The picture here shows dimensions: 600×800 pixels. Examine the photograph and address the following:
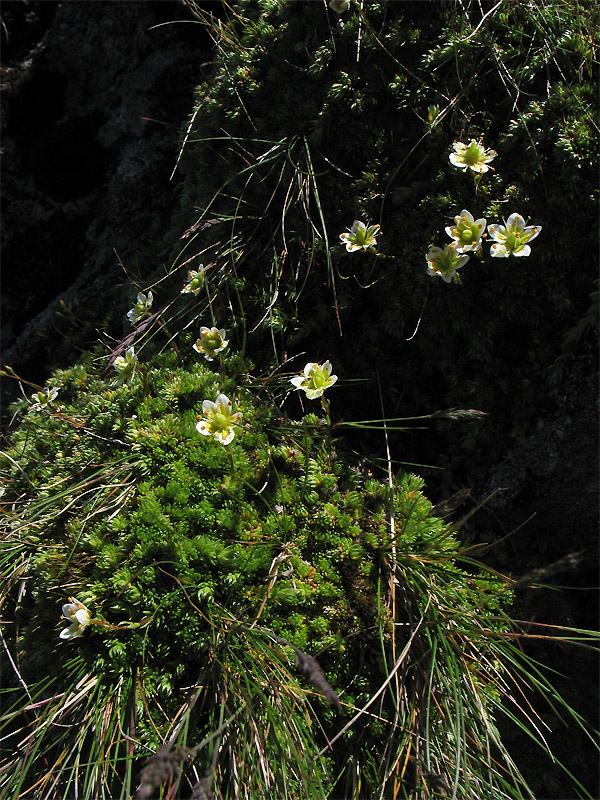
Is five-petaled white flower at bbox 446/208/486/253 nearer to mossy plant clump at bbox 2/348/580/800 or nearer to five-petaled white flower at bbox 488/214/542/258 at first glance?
five-petaled white flower at bbox 488/214/542/258

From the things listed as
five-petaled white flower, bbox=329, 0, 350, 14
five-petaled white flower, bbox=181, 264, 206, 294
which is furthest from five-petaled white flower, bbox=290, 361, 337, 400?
five-petaled white flower, bbox=329, 0, 350, 14

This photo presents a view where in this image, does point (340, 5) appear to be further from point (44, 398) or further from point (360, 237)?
point (44, 398)

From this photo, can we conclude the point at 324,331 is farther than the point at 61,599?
Yes

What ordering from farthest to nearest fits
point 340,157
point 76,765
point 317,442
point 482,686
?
point 340,157 → point 317,442 → point 482,686 → point 76,765

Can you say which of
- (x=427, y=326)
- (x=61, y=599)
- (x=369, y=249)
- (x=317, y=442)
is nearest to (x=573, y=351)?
(x=427, y=326)

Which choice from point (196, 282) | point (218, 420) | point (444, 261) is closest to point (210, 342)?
point (196, 282)

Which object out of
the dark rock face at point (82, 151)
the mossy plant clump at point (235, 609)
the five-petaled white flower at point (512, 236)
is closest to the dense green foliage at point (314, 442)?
the mossy plant clump at point (235, 609)

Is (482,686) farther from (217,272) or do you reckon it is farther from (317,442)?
(217,272)
